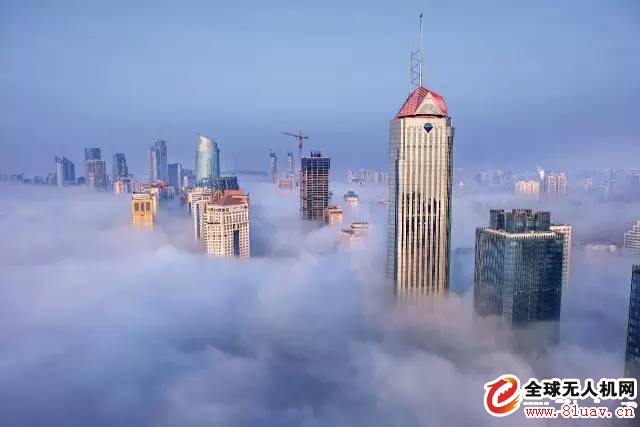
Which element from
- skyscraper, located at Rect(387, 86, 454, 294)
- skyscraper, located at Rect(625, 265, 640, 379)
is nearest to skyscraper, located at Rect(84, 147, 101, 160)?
skyscraper, located at Rect(387, 86, 454, 294)

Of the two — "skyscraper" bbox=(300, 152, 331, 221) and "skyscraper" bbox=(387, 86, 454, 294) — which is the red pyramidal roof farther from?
"skyscraper" bbox=(300, 152, 331, 221)

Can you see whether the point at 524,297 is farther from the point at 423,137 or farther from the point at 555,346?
the point at 423,137

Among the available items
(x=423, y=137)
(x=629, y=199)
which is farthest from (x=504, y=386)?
(x=629, y=199)

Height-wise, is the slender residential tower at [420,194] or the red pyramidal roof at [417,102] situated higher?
the red pyramidal roof at [417,102]

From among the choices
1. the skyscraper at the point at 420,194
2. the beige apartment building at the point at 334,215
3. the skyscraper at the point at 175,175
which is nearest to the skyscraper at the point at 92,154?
the skyscraper at the point at 175,175

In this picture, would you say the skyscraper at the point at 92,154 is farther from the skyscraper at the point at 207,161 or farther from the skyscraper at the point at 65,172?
the skyscraper at the point at 207,161

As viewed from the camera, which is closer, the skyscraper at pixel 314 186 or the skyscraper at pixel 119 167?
the skyscraper at pixel 119 167

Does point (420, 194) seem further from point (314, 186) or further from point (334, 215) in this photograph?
point (314, 186)

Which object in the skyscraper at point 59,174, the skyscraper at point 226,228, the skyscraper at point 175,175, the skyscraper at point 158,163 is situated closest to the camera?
the skyscraper at point 59,174
